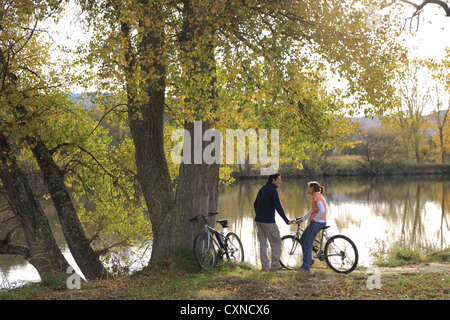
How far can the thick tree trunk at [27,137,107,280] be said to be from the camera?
1148 cm

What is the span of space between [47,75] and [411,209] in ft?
72.3

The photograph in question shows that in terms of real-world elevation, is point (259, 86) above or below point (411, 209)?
above

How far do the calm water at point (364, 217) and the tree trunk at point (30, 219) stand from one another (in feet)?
3.30

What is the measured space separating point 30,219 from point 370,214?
19568 mm

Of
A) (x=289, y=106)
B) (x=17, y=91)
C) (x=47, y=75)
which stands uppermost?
(x=47, y=75)

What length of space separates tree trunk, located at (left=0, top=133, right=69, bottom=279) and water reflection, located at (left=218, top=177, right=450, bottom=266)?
7.24 m

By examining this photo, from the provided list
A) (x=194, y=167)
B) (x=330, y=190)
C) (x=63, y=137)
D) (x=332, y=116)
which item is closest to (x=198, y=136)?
(x=194, y=167)

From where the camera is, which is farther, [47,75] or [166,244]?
[47,75]

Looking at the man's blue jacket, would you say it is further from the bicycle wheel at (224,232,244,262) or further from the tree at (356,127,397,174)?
the tree at (356,127,397,174)

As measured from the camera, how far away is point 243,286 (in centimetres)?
697

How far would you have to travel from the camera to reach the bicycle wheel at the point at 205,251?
27.1 ft
